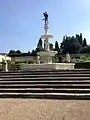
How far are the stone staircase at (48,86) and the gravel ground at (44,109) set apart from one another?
93 cm

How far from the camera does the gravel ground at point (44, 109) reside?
880cm

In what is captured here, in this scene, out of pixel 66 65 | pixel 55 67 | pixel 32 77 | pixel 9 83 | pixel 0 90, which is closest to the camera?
pixel 0 90

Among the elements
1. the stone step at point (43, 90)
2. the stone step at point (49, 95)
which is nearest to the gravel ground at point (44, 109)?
the stone step at point (49, 95)

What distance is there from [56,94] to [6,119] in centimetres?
404

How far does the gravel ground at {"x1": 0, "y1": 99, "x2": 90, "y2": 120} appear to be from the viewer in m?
8.80

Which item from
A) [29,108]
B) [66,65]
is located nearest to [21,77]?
[29,108]

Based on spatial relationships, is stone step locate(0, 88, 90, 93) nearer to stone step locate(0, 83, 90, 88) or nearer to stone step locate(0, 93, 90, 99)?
stone step locate(0, 93, 90, 99)

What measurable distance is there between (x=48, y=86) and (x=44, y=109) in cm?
429

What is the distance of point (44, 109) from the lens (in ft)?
32.2

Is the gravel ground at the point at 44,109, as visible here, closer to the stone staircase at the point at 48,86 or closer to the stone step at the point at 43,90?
the stone staircase at the point at 48,86

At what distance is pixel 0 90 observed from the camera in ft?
45.1

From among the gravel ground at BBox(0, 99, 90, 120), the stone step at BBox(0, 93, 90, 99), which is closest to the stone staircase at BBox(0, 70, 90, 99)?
the stone step at BBox(0, 93, 90, 99)

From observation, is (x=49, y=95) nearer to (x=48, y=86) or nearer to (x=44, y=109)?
(x=48, y=86)

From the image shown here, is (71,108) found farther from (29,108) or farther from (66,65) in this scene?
(66,65)
